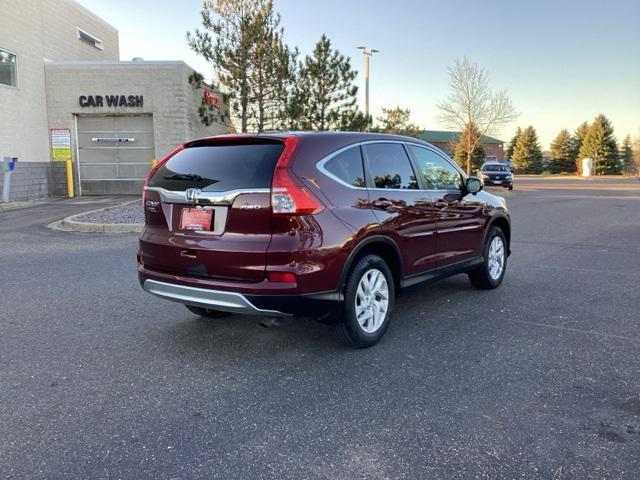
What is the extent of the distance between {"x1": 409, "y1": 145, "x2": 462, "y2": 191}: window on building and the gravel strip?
8791 millimetres

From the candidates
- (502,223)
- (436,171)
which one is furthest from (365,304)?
(502,223)

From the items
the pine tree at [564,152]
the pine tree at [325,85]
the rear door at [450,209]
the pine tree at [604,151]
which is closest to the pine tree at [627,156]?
the pine tree at [604,151]

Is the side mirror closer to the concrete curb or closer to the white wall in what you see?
the concrete curb

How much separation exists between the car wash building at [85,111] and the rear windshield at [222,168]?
694 inches

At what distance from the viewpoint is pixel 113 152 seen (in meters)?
21.7

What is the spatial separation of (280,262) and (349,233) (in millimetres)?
618

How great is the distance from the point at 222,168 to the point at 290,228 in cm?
76

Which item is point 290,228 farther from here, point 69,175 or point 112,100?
point 69,175

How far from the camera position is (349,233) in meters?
4.01

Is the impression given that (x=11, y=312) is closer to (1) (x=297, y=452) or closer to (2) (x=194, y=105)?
(1) (x=297, y=452)

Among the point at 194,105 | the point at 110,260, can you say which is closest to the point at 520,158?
the point at 194,105

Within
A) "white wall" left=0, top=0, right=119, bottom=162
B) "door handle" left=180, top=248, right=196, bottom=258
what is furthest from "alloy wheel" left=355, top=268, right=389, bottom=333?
"white wall" left=0, top=0, right=119, bottom=162

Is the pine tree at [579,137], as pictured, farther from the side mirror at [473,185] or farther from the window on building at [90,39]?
the side mirror at [473,185]

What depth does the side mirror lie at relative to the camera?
5672mm
